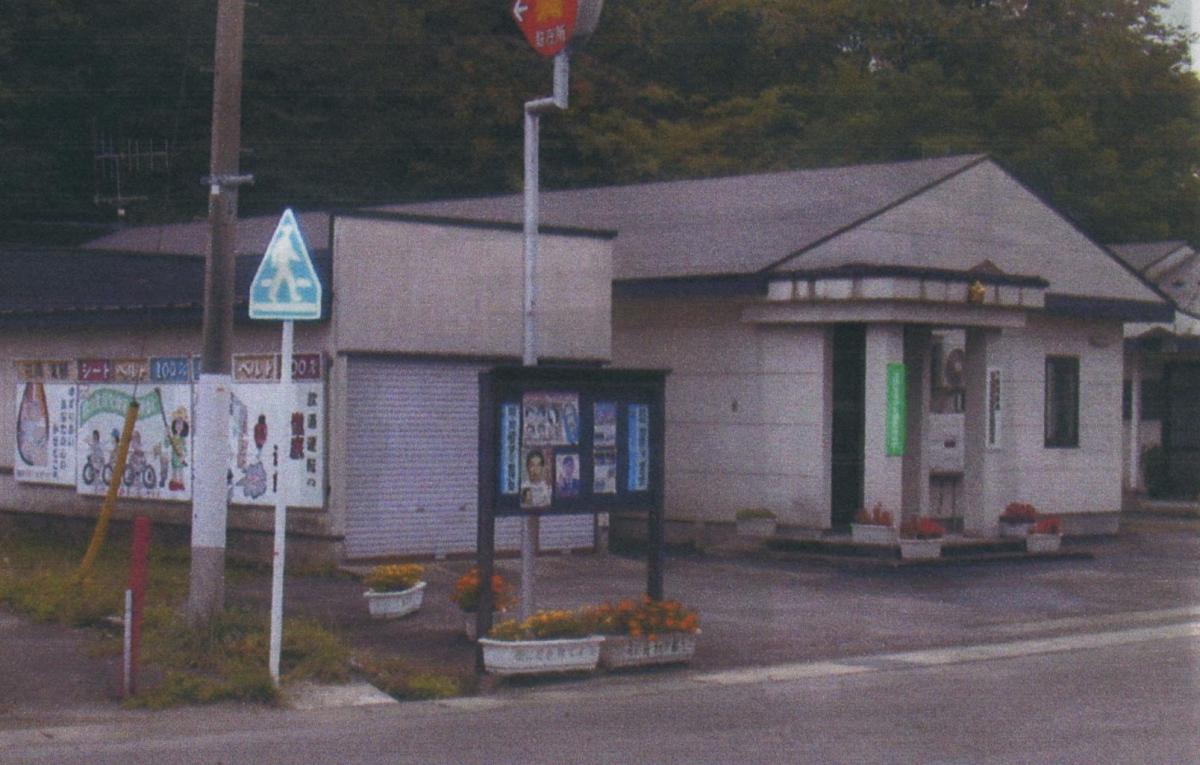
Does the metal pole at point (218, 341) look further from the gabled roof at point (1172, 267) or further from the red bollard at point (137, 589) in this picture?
the gabled roof at point (1172, 267)

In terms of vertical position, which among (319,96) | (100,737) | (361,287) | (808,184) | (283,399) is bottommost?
(100,737)

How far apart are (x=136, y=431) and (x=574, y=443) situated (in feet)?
32.3

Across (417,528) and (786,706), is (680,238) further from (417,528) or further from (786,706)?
(786,706)

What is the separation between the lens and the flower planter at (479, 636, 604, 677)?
12500 mm

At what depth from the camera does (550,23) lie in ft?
45.1

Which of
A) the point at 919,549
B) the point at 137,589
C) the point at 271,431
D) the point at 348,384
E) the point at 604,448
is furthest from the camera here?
the point at 919,549

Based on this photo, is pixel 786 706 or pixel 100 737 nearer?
pixel 100 737

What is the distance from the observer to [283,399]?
12016 millimetres

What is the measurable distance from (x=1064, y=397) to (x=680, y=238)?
7212 mm

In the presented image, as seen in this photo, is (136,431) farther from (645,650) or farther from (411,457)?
(645,650)

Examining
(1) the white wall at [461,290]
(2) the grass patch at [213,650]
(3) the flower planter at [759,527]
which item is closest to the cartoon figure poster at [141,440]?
(1) the white wall at [461,290]

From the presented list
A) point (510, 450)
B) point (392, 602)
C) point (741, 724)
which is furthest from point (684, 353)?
point (741, 724)

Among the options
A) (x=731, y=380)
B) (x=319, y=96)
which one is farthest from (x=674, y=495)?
(x=319, y=96)

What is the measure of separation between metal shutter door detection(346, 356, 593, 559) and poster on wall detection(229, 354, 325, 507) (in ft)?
1.39
